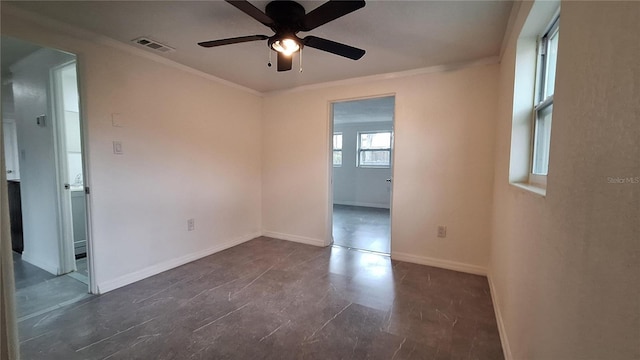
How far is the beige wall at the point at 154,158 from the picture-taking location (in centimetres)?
229

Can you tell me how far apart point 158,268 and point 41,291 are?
91cm

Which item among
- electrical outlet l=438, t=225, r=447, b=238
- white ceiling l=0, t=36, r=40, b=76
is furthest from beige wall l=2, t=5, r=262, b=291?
electrical outlet l=438, t=225, r=447, b=238

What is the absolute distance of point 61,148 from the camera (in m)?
2.67

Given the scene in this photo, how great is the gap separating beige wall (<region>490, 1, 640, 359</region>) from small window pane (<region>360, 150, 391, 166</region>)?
18.9 feet

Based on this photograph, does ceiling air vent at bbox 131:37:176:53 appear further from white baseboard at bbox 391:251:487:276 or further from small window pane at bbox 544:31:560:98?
white baseboard at bbox 391:251:487:276

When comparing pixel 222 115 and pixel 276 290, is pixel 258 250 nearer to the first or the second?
pixel 276 290

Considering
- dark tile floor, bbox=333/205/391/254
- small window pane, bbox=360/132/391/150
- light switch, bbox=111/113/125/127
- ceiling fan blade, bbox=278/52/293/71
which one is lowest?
dark tile floor, bbox=333/205/391/254

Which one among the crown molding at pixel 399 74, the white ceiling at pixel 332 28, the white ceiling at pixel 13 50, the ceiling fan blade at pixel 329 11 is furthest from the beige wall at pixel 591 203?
the white ceiling at pixel 13 50

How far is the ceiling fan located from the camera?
1428 millimetres

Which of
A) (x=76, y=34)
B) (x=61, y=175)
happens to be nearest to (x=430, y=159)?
(x=76, y=34)

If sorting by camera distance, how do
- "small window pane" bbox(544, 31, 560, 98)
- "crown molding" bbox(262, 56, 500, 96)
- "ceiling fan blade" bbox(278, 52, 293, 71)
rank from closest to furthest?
"small window pane" bbox(544, 31, 560, 98)
"ceiling fan blade" bbox(278, 52, 293, 71)
"crown molding" bbox(262, 56, 500, 96)

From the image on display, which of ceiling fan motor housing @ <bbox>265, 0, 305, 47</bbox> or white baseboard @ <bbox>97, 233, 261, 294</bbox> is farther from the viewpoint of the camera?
white baseboard @ <bbox>97, 233, 261, 294</bbox>

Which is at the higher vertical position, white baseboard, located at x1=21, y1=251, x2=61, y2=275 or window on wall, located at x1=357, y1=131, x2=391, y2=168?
window on wall, located at x1=357, y1=131, x2=391, y2=168

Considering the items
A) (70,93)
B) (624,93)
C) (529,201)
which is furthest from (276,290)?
(70,93)
